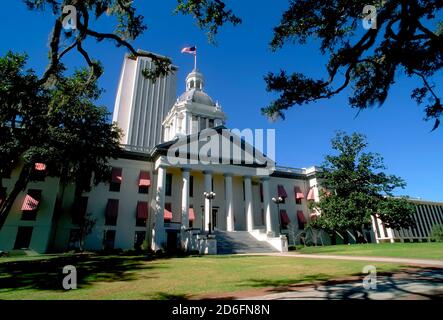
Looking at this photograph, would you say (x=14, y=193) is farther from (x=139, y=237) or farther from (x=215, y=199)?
(x=215, y=199)

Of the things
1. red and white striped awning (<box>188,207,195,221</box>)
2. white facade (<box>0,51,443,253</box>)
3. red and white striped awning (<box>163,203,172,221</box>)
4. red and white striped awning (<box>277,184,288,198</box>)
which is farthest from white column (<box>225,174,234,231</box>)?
red and white striped awning (<box>277,184,288,198</box>)

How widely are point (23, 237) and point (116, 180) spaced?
9497 millimetres

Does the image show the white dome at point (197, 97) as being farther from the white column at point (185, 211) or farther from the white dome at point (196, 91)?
the white column at point (185, 211)

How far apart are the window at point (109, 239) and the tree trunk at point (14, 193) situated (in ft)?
28.8

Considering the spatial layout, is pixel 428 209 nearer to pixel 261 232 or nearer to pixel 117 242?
pixel 261 232

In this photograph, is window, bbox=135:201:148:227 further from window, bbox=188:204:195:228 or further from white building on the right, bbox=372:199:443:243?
white building on the right, bbox=372:199:443:243

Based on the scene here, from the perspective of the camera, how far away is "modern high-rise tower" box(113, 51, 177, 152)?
51.3m

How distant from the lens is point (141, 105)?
2104 inches

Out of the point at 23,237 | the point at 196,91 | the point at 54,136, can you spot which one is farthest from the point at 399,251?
the point at 196,91

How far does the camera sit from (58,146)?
19562mm

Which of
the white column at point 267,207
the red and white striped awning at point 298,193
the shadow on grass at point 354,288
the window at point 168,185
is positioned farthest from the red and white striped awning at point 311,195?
the shadow on grass at point 354,288

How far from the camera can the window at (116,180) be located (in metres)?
28.3
